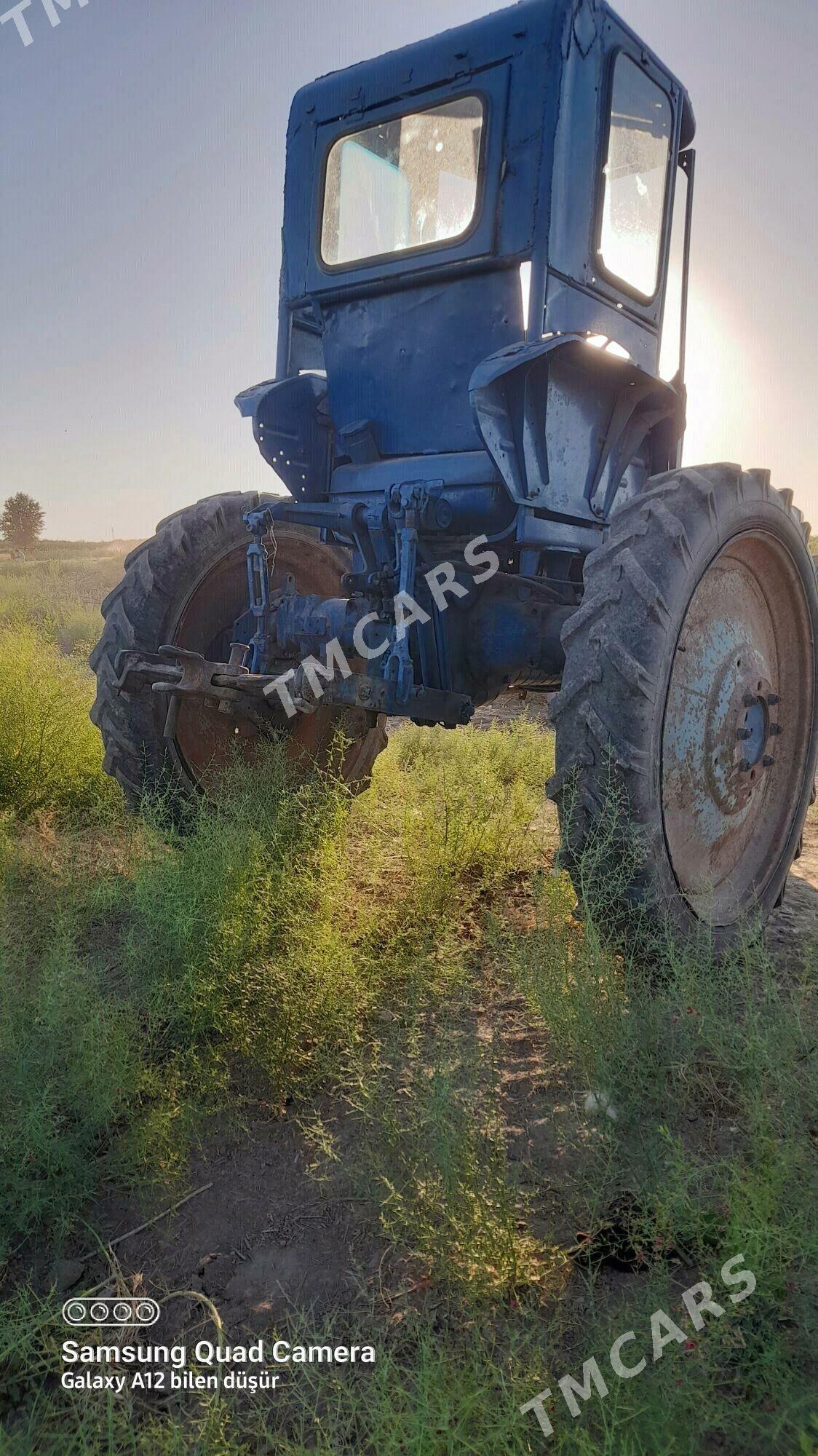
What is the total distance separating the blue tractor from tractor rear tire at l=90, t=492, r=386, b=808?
0.01 meters

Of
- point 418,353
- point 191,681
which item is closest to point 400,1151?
point 191,681

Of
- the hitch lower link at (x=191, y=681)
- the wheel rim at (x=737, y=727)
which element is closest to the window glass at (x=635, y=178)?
the wheel rim at (x=737, y=727)

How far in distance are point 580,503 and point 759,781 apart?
49.0 inches

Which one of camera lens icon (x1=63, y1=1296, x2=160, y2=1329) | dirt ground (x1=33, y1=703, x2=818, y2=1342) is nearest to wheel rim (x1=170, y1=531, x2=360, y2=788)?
dirt ground (x1=33, y1=703, x2=818, y2=1342)

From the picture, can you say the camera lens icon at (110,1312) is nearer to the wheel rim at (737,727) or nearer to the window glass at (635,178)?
the wheel rim at (737,727)

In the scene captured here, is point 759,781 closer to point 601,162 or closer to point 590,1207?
point 590,1207

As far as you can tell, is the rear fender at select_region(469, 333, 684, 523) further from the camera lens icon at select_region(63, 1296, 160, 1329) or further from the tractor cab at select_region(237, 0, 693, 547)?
the camera lens icon at select_region(63, 1296, 160, 1329)

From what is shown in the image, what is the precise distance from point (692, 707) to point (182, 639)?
7.20ft

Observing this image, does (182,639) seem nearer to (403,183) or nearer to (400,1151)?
(403,183)

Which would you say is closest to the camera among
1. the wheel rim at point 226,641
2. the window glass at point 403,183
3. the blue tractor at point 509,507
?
the blue tractor at point 509,507

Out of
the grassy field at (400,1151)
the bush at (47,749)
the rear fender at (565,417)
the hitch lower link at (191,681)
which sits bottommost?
the grassy field at (400,1151)

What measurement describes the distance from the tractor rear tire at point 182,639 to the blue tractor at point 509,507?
0.01 meters

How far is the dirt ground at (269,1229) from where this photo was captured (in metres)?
1.62

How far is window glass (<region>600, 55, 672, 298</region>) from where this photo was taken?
3293 mm
